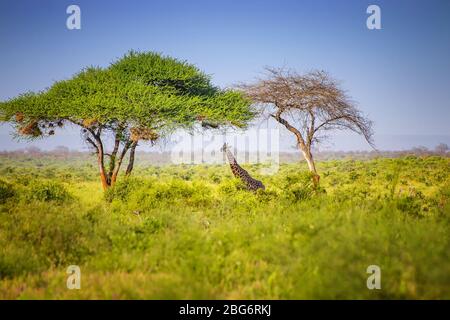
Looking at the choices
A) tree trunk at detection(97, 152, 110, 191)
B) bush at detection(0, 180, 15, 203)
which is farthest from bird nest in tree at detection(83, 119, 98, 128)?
bush at detection(0, 180, 15, 203)

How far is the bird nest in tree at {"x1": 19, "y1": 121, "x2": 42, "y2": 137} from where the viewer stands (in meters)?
15.8

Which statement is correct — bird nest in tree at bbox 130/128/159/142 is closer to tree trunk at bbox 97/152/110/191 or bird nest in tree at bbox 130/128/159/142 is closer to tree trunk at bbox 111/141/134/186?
tree trunk at bbox 111/141/134/186

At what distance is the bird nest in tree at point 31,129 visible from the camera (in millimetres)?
15773

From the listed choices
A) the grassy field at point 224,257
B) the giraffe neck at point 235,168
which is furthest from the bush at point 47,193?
the giraffe neck at point 235,168

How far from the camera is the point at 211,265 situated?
20.5 ft

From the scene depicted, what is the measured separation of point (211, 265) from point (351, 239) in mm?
2192

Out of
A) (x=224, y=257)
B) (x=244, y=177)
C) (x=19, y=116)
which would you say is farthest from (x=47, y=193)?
(x=224, y=257)

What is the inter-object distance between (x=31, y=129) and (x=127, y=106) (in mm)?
4703

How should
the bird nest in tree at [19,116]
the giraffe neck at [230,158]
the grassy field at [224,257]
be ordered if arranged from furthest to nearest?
the giraffe neck at [230,158], the bird nest in tree at [19,116], the grassy field at [224,257]

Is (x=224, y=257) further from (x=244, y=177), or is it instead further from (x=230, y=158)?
(x=230, y=158)

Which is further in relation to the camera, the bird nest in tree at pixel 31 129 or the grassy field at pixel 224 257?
the bird nest in tree at pixel 31 129

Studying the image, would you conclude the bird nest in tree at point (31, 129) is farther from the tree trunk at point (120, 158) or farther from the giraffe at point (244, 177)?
the giraffe at point (244, 177)

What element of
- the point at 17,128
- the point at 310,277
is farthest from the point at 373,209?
the point at 17,128

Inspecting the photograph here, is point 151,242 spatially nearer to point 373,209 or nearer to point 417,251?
point 417,251
